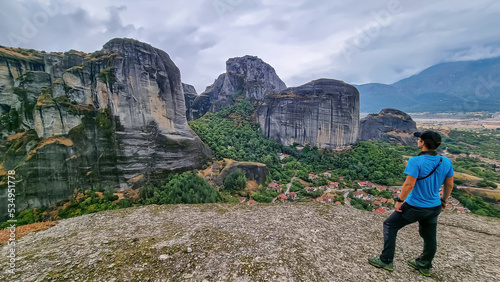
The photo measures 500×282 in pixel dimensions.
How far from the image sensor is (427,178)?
7.43 feet

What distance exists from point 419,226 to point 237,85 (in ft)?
160

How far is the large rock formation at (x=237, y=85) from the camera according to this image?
45281 mm

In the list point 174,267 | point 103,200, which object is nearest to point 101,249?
point 174,267

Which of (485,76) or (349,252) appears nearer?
(349,252)

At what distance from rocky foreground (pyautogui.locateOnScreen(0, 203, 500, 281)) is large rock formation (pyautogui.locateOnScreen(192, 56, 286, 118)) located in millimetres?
41302

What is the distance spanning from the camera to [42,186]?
45.8 feet

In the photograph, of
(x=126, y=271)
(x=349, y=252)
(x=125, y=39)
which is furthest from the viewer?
(x=125, y=39)

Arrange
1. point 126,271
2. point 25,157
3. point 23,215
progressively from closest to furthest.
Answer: point 126,271, point 23,215, point 25,157

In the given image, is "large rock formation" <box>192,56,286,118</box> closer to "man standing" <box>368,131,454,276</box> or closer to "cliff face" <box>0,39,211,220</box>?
"cliff face" <box>0,39,211,220</box>

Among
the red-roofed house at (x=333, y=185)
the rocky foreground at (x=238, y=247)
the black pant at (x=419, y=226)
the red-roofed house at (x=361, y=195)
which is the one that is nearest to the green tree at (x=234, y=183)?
the red-roofed house at (x=333, y=185)

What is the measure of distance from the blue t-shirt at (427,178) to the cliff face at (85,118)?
18.7 meters

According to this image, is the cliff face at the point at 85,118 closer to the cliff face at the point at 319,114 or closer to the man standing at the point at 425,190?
the man standing at the point at 425,190

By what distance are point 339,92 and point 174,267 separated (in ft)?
103

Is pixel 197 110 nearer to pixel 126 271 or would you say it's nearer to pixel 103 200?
pixel 103 200
